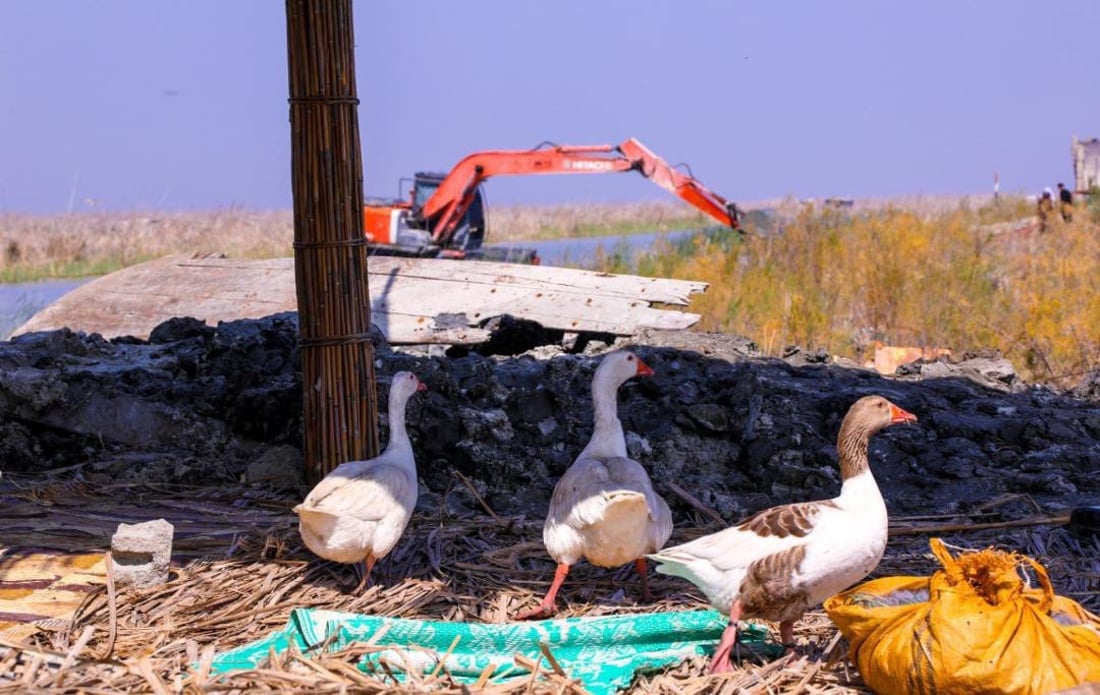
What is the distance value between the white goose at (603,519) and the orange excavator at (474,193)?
12.7m

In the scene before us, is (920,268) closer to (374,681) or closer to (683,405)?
(683,405)

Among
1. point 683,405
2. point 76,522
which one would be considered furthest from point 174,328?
point 683,405

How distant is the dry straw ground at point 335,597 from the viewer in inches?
159

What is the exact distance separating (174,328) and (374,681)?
5955 mm

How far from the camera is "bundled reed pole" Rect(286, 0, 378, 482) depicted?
5977mm

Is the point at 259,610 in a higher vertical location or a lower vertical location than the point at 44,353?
lower

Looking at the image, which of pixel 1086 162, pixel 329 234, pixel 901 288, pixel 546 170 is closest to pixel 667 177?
pixel 546 170

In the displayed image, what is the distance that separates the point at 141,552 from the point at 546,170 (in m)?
13.6

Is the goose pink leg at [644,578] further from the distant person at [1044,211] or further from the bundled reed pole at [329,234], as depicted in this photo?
the distant person at [1044,211]

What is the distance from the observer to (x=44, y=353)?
8.09m

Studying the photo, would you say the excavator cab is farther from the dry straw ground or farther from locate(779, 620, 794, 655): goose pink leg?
locate(779, 620, 794, 655): goose pink leg

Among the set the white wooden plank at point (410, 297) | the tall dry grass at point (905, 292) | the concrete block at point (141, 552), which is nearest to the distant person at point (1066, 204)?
the tall dry grass at point (905, 292)

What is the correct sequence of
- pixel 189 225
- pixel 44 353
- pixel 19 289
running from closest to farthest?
pixel 44 353, pixel 19 289, pixel 189 225

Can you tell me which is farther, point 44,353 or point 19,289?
point 19,289
